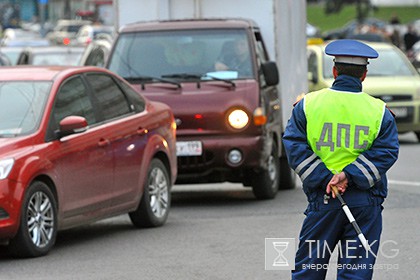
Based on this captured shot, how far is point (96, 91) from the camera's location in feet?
40.0

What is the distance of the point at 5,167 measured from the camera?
10.3 meters

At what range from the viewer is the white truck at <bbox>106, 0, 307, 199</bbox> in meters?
14.4

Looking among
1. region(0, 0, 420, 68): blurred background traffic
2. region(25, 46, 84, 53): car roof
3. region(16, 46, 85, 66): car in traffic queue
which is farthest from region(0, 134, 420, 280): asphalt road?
region(0, 0, 420, 68): blurred background traffic

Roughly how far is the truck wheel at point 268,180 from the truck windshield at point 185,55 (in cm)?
103

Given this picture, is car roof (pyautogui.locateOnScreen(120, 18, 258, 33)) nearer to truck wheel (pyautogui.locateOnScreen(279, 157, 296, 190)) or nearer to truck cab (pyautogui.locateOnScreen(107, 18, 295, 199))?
truck cab (pyautogui.locateOnScreen(107, 18, 295, 199))

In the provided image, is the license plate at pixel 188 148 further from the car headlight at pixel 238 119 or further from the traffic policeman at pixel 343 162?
the traffic policeman at pixel 343 162

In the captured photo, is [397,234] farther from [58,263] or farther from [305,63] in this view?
[305,63]

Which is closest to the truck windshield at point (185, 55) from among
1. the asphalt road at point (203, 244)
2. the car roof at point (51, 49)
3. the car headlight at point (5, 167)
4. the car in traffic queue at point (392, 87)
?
the asphalt road at point (203, 244)

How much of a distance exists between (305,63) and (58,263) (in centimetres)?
851

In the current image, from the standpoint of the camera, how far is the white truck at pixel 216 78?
47.3 ft

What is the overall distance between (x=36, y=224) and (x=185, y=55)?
4.84 metres

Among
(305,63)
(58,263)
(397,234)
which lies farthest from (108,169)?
(305,63)

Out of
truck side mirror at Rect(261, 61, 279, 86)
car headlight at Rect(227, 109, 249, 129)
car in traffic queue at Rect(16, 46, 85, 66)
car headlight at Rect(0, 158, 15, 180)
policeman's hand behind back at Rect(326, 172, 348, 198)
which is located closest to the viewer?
policeman's hand behind back at Rect(326, 172, 348, 198)

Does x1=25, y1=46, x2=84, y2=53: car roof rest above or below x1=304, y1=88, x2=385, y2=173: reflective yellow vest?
below
